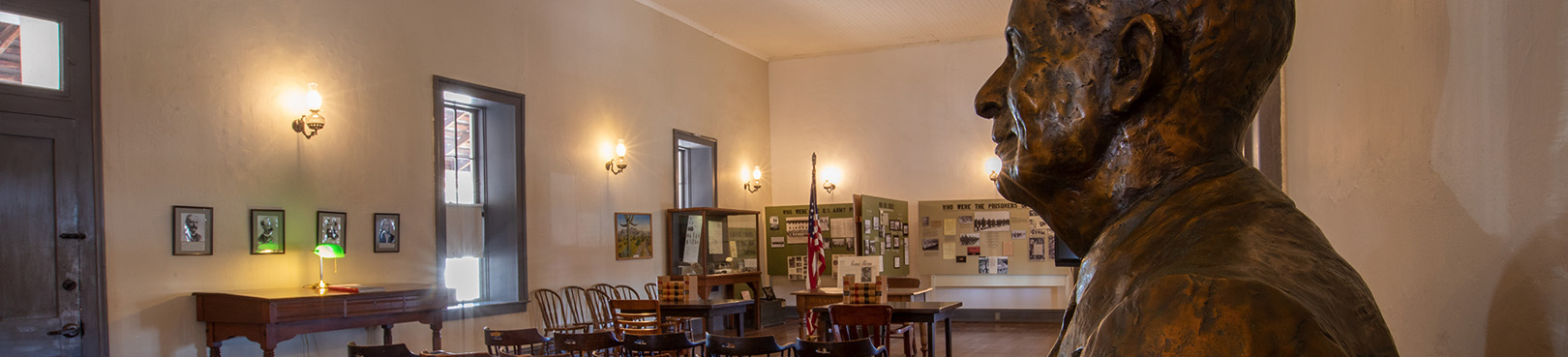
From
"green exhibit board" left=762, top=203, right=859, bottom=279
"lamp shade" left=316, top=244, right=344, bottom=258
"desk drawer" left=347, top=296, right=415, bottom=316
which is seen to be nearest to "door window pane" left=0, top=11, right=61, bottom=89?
"lamp shade" left=316, top=244, right=344, bottom=258

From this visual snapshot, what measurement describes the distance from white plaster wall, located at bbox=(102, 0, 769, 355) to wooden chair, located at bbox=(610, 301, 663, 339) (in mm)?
1691

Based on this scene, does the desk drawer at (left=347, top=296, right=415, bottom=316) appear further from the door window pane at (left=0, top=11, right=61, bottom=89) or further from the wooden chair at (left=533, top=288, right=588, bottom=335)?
the wooden chair at (left=533, top=288, right=588, bottom=335)

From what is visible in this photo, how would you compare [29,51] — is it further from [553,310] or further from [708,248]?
[708,248]

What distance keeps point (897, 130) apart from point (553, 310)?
6.23 metres

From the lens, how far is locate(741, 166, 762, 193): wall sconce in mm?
14016

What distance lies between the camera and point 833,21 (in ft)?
41.8

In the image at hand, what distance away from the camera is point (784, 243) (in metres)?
14.0

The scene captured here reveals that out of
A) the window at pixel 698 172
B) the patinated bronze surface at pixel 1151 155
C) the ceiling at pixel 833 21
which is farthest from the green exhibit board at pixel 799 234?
the patinated bronze surface at pixel 1151 155

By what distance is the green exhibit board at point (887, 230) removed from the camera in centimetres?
1241

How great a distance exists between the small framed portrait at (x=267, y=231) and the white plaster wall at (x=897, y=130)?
8.13 meters

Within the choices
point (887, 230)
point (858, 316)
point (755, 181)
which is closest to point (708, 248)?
point (755, 181)

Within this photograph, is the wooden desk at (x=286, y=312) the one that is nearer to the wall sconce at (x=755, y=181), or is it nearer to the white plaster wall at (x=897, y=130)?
the wall sconce at (x=755, y=181)

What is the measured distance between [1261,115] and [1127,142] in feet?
A: 5.32

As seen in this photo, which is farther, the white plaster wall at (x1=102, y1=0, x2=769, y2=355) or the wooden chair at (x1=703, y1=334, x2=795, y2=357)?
the white plaster wall at (x1=102, y1=0, x2=769, y2=355)
